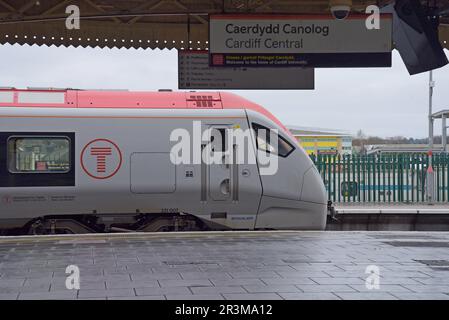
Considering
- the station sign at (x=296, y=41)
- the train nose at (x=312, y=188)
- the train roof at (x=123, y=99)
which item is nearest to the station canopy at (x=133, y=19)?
the station sign at (x=296, y=41)

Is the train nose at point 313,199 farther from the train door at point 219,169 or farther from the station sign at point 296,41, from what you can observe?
the station sign at point 296,41

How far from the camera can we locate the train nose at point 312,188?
13.2 m

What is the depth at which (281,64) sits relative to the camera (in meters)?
11.6

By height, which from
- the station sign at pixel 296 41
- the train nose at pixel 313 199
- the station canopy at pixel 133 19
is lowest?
the train nose at pixel 313 199

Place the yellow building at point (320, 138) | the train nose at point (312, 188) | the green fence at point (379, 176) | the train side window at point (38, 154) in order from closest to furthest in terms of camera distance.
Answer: the train side window at point (38, 154), the train nose at point (312, 188), the green fence at point (379, 176), the yellow building at point (320, 138)

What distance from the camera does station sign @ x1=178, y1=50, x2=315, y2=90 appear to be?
511 inches

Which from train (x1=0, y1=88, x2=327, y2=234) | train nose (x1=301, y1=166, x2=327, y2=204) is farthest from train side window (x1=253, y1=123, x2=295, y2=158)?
train nose (x1=301, y1=166, x2=327, y2=204)

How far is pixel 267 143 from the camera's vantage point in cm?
1307

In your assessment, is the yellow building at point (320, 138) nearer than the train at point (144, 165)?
No

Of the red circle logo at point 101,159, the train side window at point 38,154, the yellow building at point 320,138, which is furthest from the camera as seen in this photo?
the yellow building at point 320,138

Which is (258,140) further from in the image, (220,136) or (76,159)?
(76,159)

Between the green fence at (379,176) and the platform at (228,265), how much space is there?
981 centimetres
